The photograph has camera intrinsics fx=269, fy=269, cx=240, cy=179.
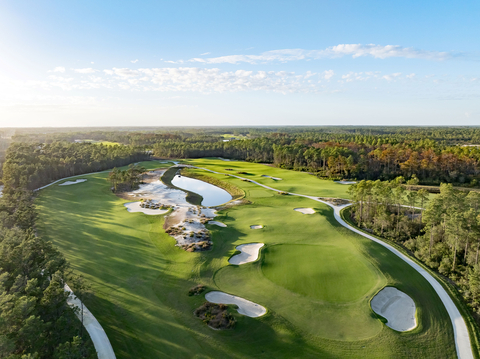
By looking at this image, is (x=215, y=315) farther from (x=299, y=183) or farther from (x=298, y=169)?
(x=298, y=169)

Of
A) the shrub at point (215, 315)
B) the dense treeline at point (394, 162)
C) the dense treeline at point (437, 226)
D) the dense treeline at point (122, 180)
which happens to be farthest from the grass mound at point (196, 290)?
the dense treeline at point (394, 162)

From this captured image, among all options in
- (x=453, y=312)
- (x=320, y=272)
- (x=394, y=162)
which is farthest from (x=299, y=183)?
(x=453, y=312)

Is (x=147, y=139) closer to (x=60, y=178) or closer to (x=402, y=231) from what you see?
(x=60, y=178)

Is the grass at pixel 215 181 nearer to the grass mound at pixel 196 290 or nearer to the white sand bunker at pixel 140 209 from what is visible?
the white sand bunker at pixel 140 209

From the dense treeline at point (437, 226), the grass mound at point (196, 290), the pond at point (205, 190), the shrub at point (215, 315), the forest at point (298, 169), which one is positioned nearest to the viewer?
the forest at point (298, 169)

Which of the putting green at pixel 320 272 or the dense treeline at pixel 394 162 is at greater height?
the dense treeline at pixel 394 162

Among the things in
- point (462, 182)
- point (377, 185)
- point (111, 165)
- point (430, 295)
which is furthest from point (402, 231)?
point (111, 165)

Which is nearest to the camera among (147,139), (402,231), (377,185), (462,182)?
(402,231)

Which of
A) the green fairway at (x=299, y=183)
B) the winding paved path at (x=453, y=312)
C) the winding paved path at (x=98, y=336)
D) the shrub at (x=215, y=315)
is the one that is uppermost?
the green fairway at (x=299, y=183)
